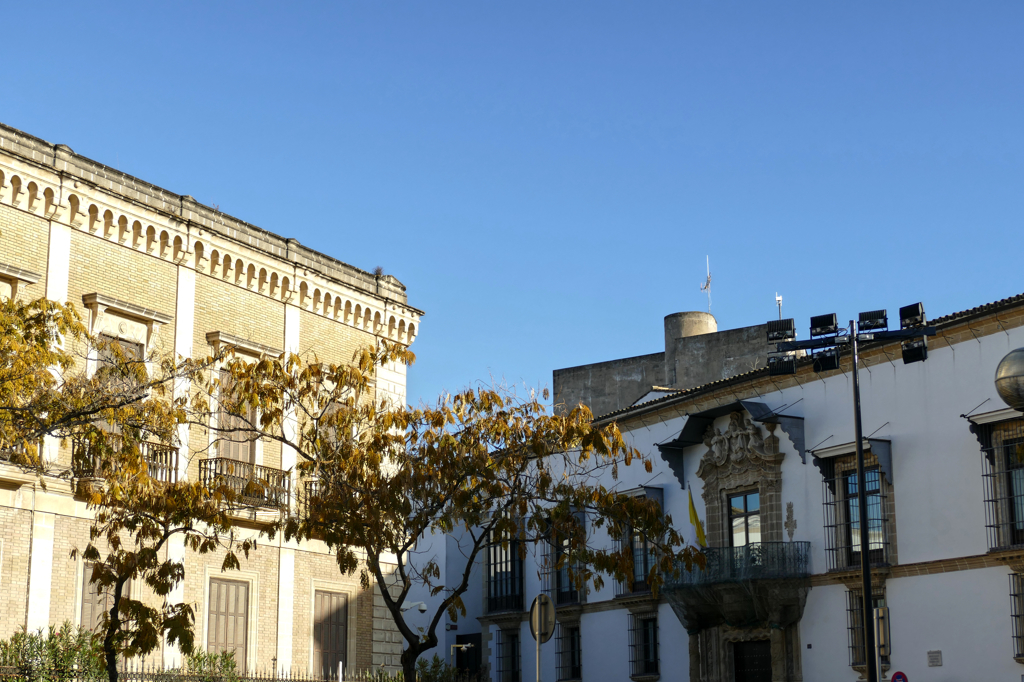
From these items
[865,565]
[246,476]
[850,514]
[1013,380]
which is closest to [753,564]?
[850,514]

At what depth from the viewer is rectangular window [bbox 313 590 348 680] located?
2417 centimetres

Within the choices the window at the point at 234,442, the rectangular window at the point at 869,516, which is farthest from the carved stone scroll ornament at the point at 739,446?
the window at the point at 234,442

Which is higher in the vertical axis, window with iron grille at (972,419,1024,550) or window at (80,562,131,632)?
window with iron grille at (972,419,1024,550)

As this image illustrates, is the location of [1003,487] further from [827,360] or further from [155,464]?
[155,464]

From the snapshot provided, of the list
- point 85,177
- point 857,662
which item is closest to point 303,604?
point 85,177

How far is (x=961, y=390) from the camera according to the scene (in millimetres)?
26703

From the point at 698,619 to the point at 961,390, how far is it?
9.62 m

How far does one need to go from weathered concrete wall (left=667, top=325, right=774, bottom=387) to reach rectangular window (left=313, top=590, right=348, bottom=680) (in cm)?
2015

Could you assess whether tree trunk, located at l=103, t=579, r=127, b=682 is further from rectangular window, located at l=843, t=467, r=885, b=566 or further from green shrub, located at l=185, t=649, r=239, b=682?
rectangular window, located at l=843, t=467, r=885, b=566

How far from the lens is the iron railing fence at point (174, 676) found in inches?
714

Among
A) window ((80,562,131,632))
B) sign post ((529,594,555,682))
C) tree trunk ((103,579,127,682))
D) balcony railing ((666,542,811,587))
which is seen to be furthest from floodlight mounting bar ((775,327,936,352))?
window ((80,562,131,632))

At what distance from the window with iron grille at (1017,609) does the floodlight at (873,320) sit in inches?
270

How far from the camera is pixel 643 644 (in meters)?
34.3

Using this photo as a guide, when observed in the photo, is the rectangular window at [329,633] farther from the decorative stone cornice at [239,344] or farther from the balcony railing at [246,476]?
the decorative stone cornice at [239,344]
